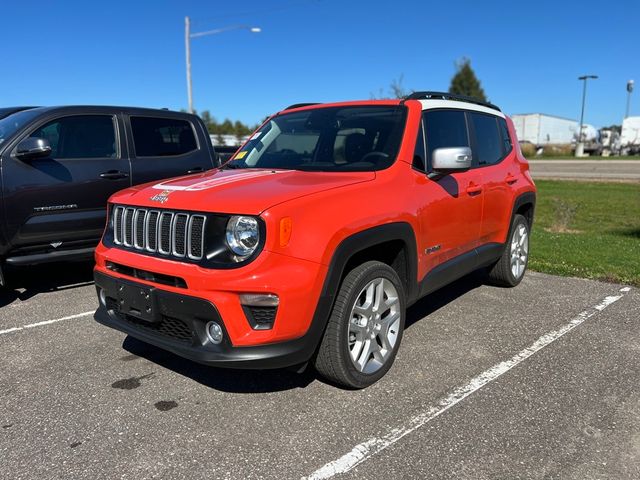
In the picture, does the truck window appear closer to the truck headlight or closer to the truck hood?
the truck hood

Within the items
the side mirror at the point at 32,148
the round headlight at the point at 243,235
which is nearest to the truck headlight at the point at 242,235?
the round headlight at the point at 243,235

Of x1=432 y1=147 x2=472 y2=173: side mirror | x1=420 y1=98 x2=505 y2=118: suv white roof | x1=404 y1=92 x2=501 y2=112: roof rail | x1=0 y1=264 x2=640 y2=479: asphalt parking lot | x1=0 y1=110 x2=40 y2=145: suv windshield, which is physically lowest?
x1=0 y1=264 x2=640 y2=479: asphalt parking lot

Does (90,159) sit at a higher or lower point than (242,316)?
higher

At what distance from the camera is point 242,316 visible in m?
2.73

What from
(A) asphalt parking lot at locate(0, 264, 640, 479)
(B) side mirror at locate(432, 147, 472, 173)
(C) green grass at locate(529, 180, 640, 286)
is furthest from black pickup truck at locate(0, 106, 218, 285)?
(C) green grass at locate(529, 180, 640, 286)

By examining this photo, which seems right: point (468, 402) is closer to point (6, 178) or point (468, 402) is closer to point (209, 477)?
point (209, 477)

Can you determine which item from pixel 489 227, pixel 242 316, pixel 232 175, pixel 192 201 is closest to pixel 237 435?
pixel 242 316

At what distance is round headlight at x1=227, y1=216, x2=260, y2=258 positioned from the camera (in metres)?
2.74

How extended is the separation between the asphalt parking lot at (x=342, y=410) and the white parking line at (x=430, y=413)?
0.03ft

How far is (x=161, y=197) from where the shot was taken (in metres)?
3.16

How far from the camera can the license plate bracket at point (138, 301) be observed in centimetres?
298

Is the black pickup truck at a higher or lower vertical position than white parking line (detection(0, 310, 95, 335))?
higher

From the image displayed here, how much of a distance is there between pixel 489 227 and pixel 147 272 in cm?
309

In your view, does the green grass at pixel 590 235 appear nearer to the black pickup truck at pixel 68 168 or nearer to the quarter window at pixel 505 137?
the quarter window at pixel 505 137
